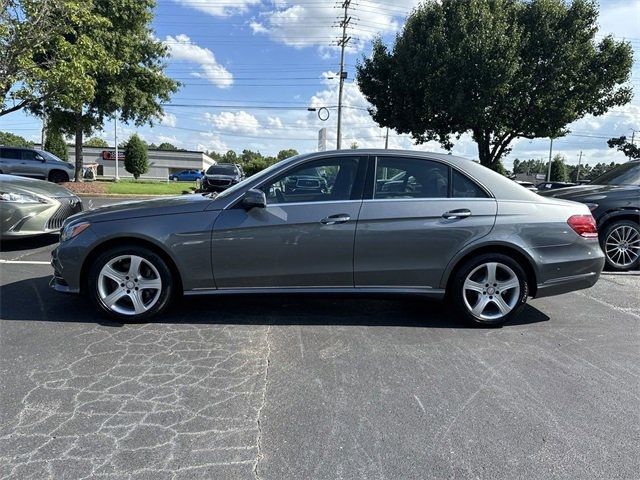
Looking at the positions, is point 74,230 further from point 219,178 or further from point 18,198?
point 219,178

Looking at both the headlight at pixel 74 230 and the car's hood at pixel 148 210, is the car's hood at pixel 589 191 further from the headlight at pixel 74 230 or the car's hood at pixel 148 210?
the headlight at pixel 74 230

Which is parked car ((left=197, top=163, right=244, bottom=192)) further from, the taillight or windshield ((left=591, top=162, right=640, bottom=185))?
the taillight

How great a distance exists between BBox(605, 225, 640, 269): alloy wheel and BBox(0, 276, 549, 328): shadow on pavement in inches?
116

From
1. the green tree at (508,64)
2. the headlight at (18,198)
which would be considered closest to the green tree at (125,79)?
the green tree at (508,64)

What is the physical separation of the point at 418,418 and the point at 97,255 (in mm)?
3086

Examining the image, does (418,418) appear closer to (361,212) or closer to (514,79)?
(361,212)

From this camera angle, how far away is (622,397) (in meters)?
3.22

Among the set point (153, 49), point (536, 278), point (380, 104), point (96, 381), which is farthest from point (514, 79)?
point (96, 381)

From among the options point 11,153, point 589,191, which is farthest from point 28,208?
point 11,153

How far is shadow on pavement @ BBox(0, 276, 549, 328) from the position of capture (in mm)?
4402

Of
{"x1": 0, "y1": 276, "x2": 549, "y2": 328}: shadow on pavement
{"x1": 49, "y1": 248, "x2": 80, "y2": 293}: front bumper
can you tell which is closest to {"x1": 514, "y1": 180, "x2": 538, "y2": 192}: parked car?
{"x1": 0, "y1": 276, "x2": 549, "y2": 328}: shadow on pavement

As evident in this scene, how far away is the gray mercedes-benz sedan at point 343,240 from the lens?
4.18 metres

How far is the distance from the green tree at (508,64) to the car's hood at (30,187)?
16940mm

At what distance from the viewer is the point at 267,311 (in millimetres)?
4699
